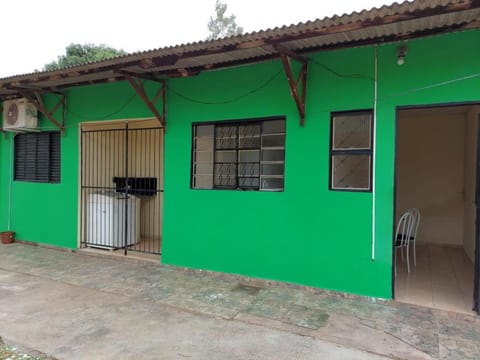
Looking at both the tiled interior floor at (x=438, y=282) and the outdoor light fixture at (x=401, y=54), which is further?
the tiled interior floor at (x=438, y=282)

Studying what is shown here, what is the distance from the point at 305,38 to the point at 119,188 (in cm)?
510

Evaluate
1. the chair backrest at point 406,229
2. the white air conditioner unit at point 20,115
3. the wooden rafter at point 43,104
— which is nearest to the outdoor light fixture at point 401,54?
the chair backrest at point 406,229

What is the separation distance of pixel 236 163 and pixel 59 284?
2.90 meters

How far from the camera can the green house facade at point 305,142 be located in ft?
11.7

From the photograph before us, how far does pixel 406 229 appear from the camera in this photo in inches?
207

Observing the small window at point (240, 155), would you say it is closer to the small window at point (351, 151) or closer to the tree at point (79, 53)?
the small window at point (351, 151)

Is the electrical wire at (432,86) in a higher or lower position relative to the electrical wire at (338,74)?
lower

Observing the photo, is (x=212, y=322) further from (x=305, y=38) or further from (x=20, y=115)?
(x=20, y=115)

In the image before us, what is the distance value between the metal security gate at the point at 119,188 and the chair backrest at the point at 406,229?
12.7ft

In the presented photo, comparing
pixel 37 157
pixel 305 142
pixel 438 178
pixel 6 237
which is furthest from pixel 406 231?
pixel 6 237

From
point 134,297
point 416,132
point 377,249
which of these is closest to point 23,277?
point 134,297

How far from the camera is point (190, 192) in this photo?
512 centimetres

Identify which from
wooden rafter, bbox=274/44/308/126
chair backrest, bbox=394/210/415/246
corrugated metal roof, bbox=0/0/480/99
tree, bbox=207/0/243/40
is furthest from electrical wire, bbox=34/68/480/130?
tree, bbox=207/0/243/40

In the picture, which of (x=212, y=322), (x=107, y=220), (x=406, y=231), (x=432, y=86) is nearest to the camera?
(x=212, y=322)
